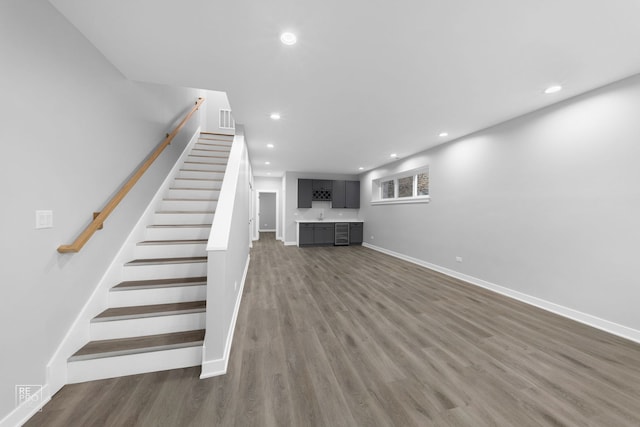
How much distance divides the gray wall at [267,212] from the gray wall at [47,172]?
8900 mm

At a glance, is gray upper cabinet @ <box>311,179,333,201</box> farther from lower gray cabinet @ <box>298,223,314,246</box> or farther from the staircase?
the staircase

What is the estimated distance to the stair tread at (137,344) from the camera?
1.54 metres

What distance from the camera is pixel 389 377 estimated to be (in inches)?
62.4

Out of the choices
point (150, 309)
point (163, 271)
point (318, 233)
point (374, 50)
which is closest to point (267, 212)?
point (318, 233)

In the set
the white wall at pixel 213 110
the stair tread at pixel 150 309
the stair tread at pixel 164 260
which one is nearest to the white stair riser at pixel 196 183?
the stair tread at pixel 164 260

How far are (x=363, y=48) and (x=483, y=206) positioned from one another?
Answer: 3.11 meters

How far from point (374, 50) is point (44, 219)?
2.62 m

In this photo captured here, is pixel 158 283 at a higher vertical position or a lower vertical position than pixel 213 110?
lower

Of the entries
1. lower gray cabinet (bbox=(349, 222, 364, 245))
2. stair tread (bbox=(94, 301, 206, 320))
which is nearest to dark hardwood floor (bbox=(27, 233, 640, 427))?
stair tread (bbox=(94, 301, 206, 320))

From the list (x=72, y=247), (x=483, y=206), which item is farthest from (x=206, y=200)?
(x=483, y=206)

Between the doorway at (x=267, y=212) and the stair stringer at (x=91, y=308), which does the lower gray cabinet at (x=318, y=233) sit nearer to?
the doorway at (x=267, y=212)

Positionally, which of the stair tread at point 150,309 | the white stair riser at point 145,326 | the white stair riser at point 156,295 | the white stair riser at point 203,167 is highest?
the white stair riser at point 203,167

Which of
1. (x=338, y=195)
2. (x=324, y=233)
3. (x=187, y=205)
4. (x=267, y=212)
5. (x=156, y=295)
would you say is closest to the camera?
(x=156, y=295)

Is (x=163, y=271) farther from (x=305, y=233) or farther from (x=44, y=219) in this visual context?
(x=305, y=233)
